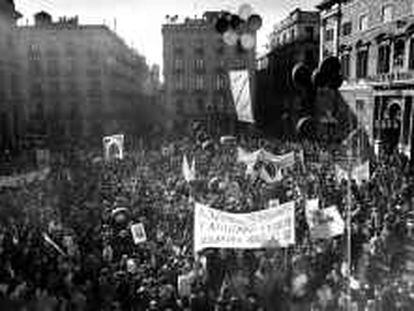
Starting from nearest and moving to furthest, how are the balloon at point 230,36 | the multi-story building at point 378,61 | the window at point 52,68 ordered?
the balloon at point 230,36
the multi-story building at point 378,61
the window at point 52,68

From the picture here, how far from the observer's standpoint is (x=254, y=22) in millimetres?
15172

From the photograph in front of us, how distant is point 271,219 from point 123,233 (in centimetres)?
355

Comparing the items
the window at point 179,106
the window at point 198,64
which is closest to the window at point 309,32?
the window at point 198,64

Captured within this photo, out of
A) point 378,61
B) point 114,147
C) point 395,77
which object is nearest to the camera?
point 114,147

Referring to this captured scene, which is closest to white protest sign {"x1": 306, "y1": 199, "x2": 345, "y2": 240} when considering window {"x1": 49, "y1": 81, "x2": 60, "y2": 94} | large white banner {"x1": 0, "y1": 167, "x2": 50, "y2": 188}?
large white banner {"x1": 0, "y1": 167, "x2": 50, "y2": 188}

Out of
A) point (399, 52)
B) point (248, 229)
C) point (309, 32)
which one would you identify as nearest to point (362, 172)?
point (248, 229)

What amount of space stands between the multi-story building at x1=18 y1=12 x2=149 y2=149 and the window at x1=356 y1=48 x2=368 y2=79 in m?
25.0

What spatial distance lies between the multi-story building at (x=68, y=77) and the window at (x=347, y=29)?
2371 centimetres

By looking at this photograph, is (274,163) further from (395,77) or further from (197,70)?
(197,70)

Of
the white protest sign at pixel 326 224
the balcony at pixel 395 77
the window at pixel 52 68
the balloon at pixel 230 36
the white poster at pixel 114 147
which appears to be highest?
the window at pixel 52 68

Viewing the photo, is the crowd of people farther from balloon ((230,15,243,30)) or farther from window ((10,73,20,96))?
window ((10,73,20,96))

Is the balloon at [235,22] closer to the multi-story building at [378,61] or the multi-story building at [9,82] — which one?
the multi-story building at [378,61]

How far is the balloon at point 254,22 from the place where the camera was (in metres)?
15.2

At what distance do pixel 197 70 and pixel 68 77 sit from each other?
45.6 feet
